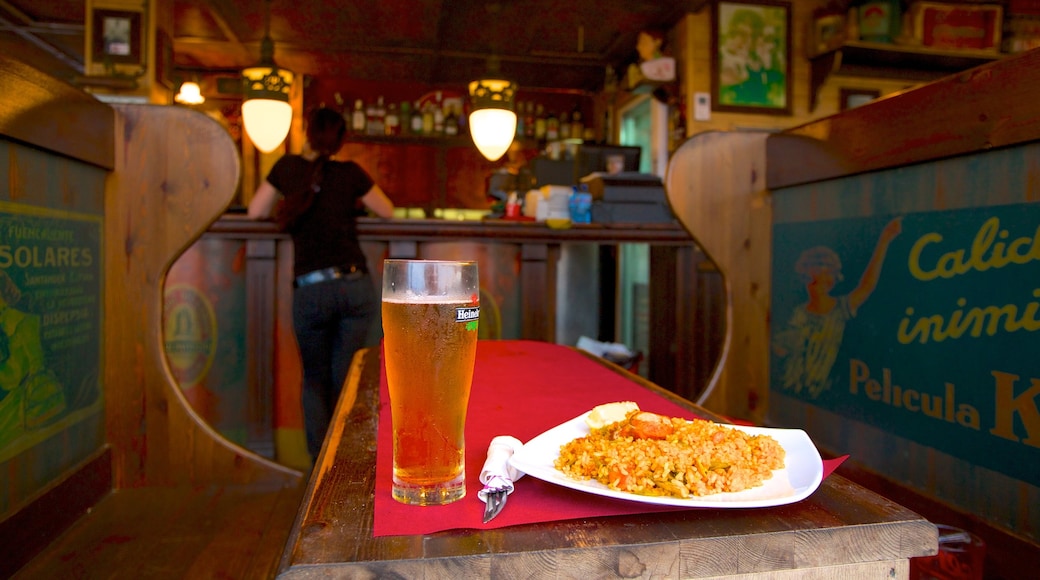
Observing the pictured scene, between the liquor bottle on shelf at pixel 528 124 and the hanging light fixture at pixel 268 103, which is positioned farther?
the liquor bottle on shelf at pixel 528 124

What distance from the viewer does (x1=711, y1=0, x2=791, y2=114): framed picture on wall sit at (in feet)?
16.0

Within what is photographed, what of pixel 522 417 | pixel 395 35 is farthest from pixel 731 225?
pixel 395 35

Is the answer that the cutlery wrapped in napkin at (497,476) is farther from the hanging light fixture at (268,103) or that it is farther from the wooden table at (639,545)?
the hanging light fixture at (268,103)

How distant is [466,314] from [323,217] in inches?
79.6

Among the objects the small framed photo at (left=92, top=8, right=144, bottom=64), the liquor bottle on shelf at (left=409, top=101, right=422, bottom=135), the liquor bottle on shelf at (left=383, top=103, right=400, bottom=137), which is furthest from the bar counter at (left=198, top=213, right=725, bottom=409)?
the liquor bottle on shelf at (left=383, top=103, right=400, bottom=137)

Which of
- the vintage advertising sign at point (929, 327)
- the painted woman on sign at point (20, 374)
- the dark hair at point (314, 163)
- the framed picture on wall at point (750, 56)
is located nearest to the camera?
the vintage advertising sign at point (929, 327)

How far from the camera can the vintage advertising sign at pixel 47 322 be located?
4.88 feet

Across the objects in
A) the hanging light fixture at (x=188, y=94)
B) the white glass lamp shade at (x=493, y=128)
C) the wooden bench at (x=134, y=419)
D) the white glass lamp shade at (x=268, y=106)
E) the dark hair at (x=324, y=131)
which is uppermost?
the hanging light fixture at (x=188, y=94)

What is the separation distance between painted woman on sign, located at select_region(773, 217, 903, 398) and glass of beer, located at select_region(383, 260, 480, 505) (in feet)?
4.61

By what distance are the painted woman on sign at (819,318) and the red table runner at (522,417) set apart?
770 millimetres

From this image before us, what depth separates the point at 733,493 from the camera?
2.20 ft

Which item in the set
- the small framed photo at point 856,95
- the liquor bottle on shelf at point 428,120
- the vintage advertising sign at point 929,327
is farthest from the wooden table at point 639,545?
the liquor bottle on shelf at point 428,120

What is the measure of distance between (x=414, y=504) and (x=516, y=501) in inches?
3.8

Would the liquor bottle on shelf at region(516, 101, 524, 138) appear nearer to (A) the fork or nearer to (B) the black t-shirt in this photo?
(B) the black t-shirt
